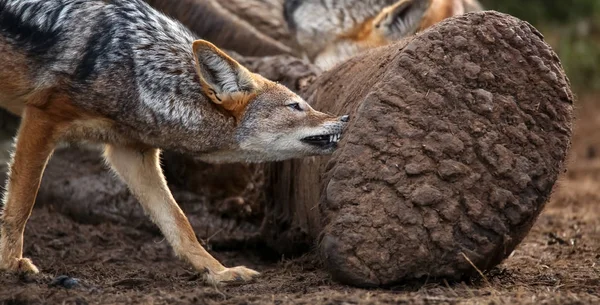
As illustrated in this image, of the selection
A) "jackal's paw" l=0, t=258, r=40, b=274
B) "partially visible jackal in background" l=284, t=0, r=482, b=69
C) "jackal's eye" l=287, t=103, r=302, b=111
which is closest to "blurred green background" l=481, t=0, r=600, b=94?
"partially visible jackal in background" l=284, t=0, r=482, b=69

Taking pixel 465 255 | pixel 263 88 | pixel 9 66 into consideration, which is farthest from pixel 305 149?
pixel 9 66

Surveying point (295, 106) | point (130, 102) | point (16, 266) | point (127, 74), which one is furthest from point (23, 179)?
point (295, 106)

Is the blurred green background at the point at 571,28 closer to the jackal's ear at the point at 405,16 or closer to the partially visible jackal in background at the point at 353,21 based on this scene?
the partially visible jackal in background at the point at 353,21

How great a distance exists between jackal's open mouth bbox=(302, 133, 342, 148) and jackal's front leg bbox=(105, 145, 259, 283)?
3.38 feet

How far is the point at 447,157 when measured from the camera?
242 inches

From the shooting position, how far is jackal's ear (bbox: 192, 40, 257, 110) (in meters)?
6.83

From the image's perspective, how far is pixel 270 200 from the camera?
8305 mm

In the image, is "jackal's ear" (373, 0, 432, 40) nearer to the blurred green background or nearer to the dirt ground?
the dirt ground

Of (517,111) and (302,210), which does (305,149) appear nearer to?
(302,210)

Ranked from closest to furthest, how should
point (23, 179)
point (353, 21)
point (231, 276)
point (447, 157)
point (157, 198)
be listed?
point (447, 157) < point (231, 276) < point (23, 179) < point (157, 198) < point (353, 21)

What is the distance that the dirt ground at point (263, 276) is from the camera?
5809 millimetres

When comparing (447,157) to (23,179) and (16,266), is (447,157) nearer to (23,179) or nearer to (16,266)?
(23,179)

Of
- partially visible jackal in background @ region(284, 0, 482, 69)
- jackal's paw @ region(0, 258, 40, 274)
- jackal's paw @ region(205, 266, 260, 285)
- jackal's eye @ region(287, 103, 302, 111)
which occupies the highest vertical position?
jackal's eye @ region(287, 103, 302, 111)

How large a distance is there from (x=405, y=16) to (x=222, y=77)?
5.40m
